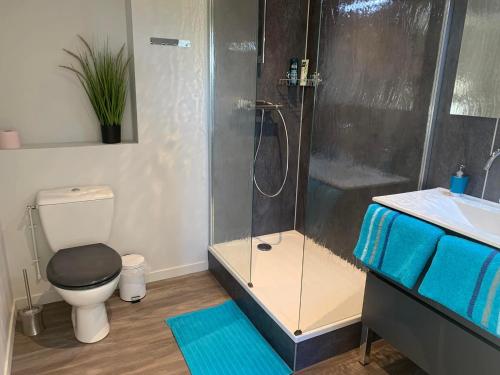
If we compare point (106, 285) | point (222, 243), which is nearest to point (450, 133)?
point (222, 243)

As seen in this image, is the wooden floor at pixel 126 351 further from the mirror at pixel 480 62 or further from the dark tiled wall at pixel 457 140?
the mirror at pixel 480 62

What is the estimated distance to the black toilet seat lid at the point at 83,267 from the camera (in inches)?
77.2

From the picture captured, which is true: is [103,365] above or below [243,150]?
below

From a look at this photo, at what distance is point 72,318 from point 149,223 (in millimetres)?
791

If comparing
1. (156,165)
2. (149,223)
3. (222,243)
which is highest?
(156,165)

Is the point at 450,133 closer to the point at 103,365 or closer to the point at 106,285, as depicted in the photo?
the point at 106,285

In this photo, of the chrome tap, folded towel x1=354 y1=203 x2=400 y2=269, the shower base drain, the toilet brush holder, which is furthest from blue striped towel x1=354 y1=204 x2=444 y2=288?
the toilet brush holder

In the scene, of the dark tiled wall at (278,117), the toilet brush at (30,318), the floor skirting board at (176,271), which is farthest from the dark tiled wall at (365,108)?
the toilet brush at (30,318)

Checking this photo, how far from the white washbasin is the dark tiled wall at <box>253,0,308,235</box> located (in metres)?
1.41

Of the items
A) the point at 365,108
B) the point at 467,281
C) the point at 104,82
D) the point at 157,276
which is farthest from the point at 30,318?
the point at 365,108

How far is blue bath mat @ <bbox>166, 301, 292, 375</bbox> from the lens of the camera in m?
2.01

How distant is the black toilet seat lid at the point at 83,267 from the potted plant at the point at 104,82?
0.76m

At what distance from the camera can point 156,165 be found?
2.65 m

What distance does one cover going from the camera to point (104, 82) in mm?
2385
